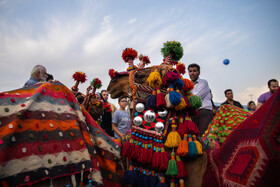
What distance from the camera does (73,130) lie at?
2096 millimetres

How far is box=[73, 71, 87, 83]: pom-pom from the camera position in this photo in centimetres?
464

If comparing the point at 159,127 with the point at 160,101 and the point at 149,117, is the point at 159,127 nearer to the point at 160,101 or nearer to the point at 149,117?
the point at 149,117

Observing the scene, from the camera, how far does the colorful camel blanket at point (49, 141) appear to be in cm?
159

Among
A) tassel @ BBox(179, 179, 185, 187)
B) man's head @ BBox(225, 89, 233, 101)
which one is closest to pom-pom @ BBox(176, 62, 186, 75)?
tassel @ BBox(179, 179, 185, 187)

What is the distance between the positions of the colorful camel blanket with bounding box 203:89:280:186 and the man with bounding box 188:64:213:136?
7.68ft

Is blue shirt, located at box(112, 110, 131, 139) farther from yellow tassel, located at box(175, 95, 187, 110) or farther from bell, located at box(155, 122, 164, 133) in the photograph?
yellow tassel, located at box(175, 95, 187, 110)

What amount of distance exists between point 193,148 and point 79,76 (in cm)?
345

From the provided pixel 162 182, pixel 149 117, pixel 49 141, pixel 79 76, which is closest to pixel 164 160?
pixel 162 182

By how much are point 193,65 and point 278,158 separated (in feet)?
11.9

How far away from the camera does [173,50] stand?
3.01 meters

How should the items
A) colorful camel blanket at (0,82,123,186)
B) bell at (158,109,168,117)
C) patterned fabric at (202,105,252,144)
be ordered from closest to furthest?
colorful camel blanket at (0,82,123,186)
bell at (158,109,168,117)
patterned fabric at (202,105,252,144)

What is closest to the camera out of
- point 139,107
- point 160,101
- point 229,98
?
point 160,101

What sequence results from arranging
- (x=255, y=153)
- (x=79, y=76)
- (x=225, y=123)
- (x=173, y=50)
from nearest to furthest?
(x=255, y=153) < (x=173, y=50) < (x=225, y=123) < (x=79, y=76)

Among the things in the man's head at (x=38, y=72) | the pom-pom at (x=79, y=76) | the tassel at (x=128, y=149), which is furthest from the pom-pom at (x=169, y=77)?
the pom-pom at (x=79, y=76)
